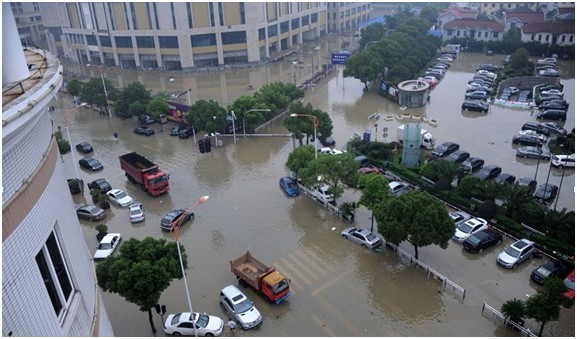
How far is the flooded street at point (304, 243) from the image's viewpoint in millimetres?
18391

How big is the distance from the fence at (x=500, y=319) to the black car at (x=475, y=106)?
27.0 metres

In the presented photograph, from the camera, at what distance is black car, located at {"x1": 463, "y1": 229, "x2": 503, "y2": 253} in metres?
22.0

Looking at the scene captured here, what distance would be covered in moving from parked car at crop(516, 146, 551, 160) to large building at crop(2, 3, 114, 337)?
29948 mm

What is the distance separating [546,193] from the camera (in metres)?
26.0

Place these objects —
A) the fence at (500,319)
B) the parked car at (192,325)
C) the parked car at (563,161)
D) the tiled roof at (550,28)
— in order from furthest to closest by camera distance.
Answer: the tiled roof at (550,28), the parked car at (563,161), the parked car at (192,325), the fence at (500,319)

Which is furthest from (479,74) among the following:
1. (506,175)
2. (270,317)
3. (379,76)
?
(270,317)

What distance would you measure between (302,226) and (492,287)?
32.1ft

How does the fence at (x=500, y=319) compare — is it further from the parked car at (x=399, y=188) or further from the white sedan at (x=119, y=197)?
the white sedan at (x=119, y=197)

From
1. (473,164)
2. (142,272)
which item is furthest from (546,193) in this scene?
(142,272)

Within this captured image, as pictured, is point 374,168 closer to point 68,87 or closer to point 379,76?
point 379,76

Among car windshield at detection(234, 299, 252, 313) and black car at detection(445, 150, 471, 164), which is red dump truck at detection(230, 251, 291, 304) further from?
black car at detection(445, 150, 471, 164)

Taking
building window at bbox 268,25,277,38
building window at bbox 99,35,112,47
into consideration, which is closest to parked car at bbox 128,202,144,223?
building window at bbox 268,25,277,38

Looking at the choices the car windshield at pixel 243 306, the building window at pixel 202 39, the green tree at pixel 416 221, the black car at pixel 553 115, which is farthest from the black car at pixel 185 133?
the building window at pixel 202 39

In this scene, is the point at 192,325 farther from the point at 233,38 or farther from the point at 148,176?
the point at 233,38
